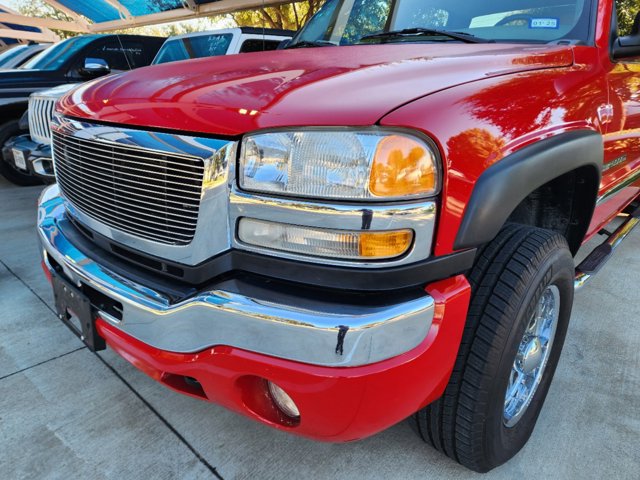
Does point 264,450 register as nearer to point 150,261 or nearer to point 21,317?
point 150,261

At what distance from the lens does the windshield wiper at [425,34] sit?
2.08 metres

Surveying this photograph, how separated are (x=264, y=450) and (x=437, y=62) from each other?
156 centimetres

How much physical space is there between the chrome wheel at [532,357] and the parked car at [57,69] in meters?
4.75

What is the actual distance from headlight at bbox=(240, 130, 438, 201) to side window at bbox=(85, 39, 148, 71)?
624 cm

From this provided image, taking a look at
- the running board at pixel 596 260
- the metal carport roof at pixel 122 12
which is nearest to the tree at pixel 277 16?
the metal carport roof at pixel 122 12

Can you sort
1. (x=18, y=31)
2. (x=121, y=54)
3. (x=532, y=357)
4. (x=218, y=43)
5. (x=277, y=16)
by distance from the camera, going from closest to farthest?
(x=532, y=357) < (x=218, y=43) < (x=121, y=54) < (x=277, y=16) < (x=18, y=31)

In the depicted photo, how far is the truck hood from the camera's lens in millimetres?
1280

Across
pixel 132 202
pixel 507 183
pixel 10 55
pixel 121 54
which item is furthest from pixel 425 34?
pixel 10 55

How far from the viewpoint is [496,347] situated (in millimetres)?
1473

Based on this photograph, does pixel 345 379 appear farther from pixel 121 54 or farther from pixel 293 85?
pixel 121 54

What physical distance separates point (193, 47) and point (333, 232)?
19.2 ft

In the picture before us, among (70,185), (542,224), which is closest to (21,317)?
(70,185)

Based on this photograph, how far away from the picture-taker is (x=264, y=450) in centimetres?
187

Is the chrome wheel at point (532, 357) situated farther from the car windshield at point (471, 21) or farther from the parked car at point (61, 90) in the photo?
the parked car at point (61, 90)
